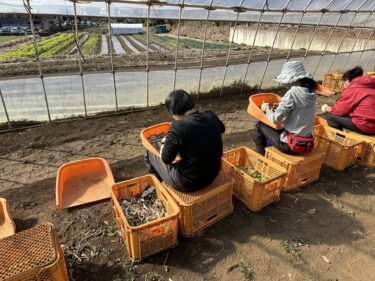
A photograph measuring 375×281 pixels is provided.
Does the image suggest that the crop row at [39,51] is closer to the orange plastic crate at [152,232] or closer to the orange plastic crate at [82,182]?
the orange plastic crate at [82,182]

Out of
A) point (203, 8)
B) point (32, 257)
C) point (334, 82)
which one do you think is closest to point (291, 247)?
point (32, 257)

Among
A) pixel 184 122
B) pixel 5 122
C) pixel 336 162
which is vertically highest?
pixel 184 122

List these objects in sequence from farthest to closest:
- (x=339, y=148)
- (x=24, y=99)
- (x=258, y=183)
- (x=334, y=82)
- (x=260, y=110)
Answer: (x=334, y=82)
(x=24, y=99)
(x=339, y=148)
(x=260, y=110)
(x=258, y=183)

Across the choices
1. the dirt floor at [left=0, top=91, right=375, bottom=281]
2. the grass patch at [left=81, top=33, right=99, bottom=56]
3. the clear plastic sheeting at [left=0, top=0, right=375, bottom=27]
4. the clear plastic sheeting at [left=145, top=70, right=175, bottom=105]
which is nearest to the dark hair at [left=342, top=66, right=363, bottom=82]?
the dirt floor at [left=0, top=91, right=375, bottom=281]

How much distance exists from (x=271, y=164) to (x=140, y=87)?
3.66 meters

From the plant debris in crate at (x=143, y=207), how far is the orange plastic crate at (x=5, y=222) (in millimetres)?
1107

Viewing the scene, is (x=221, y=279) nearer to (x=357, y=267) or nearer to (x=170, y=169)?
(x=170, y=169)

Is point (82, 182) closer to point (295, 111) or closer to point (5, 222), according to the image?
point (5, 222)

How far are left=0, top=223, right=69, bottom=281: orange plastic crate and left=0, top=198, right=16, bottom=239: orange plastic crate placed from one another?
2.98 feet

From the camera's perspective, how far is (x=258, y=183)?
3008 mm

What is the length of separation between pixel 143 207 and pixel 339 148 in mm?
2923

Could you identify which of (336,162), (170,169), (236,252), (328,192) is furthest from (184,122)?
(336,162)

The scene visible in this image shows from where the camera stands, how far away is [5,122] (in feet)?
16.5

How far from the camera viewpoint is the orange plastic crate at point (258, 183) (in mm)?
3076
